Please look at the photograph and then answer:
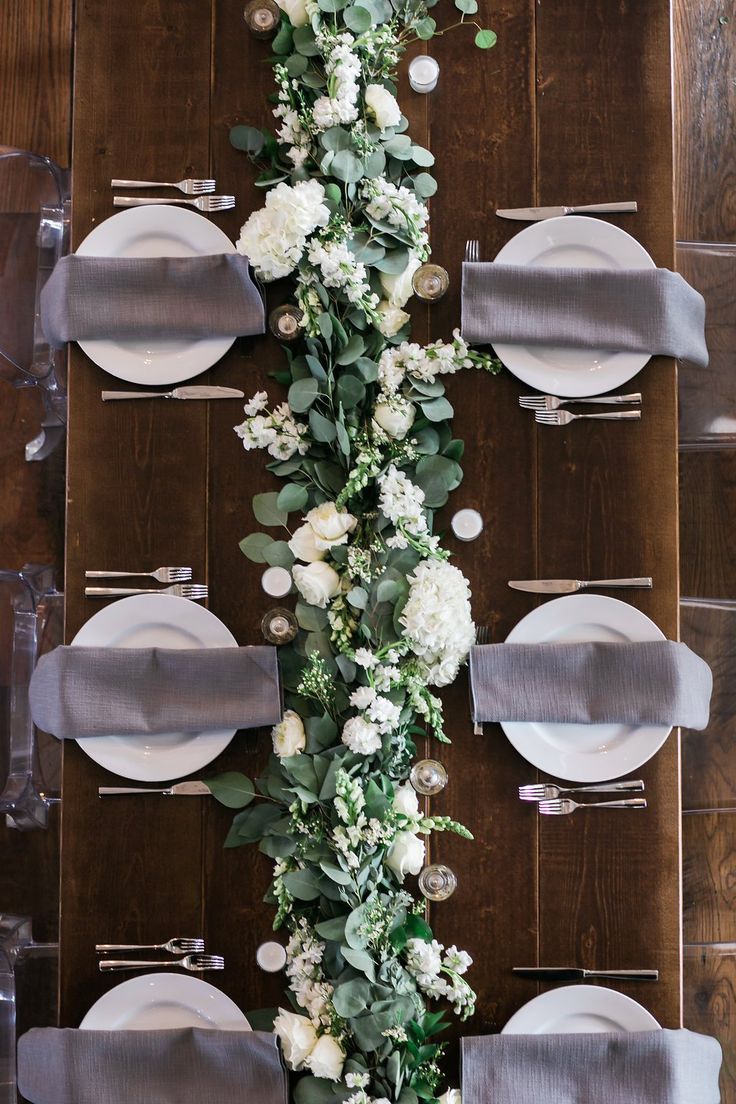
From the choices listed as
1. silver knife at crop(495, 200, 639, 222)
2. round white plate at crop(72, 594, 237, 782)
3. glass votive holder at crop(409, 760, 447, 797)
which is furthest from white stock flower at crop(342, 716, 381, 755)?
silver knife at crop(495, 200, 639, 222)

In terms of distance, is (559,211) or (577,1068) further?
(559,211)

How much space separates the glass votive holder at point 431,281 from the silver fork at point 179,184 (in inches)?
16.8

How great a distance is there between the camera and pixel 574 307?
1662 millimetres

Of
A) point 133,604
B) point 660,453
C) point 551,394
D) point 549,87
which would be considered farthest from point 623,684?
point 549,87

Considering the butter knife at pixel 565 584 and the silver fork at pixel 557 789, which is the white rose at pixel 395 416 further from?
the silver fork at pixel 557 789

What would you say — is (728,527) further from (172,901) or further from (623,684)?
(172,901)

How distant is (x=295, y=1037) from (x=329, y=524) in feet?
2.81

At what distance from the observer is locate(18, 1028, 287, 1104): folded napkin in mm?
1545

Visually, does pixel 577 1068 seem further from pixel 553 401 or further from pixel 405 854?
pixel 553 401

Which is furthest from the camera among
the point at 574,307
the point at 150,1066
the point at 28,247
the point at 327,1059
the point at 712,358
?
the point at 712,358

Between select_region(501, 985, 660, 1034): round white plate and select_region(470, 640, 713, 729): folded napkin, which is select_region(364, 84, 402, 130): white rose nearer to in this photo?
select_region(470, 640, 713, 729): folded napkin

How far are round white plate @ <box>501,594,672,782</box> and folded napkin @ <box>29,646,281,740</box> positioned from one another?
17.7 inches

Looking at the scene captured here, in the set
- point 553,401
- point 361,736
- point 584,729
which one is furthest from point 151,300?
point 584,729

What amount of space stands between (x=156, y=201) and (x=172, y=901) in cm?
129
